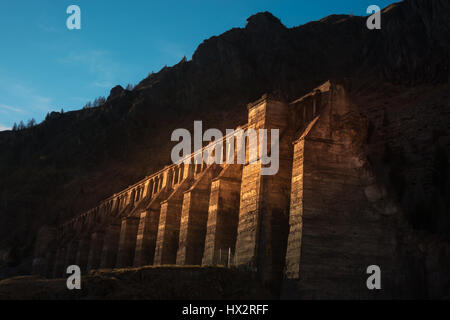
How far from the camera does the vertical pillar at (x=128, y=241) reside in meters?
36.9

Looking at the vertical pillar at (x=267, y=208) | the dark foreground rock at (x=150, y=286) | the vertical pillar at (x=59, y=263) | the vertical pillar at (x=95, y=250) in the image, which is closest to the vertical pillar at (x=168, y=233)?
the vertical pillar at (x=267, y=208)

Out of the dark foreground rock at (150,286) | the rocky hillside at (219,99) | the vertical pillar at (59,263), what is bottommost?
the dark foreground rock at (150,286)

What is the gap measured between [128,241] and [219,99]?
5809cm

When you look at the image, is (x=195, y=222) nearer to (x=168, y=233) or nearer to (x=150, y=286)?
(x=168, y=233)

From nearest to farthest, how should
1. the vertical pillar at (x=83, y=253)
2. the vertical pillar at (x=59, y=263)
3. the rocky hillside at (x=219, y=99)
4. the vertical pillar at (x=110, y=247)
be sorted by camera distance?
the vertical pillar at (x=110, y=247)
the vertical pillar at (x=83, y=253)
the vertical pillar at (x=59, y=263)
the rocky hillside at (x=219, y=99)

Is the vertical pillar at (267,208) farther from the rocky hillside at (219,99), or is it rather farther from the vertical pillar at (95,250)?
the rocky hillside at (219,99)

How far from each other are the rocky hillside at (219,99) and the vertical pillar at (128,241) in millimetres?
29077

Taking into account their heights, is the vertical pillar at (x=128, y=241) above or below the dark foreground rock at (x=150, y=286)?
above

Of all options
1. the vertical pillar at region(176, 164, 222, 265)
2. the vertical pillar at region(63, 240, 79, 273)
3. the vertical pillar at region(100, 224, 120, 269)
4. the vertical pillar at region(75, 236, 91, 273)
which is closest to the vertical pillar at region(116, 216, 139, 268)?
the vertical pillar at region(100, 224, 120, 269)

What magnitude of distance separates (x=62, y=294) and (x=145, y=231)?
18.8 meters

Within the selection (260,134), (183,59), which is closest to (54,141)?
(183,59)

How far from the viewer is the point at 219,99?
92.6 m

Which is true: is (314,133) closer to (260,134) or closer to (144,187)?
(260,134)

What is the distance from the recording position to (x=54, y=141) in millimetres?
112500
